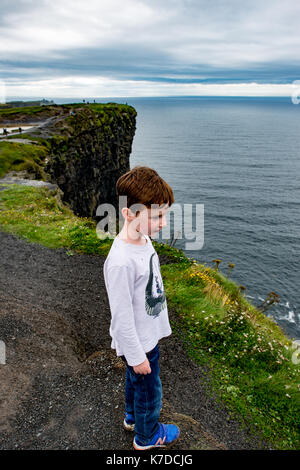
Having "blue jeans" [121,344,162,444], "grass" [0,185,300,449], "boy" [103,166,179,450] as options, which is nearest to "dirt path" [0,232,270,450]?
"grass" [0,185,300,449]

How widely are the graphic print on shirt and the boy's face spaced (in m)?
0.40

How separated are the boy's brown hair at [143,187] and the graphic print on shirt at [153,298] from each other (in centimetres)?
76

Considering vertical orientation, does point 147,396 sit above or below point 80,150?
below

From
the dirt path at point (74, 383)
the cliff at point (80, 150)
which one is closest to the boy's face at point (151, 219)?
the dirt path at point (74, 383)

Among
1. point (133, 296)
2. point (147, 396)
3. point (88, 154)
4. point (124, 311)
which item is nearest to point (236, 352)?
point (147, 396)

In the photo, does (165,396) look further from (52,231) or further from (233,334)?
(52,231)

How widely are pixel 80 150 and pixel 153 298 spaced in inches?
1776

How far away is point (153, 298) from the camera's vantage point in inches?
153

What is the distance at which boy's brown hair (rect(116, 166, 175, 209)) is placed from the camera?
3.43 m

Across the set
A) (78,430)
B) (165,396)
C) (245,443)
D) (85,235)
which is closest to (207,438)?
(245,443)

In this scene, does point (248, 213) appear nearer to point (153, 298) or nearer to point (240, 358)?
point (240, 358)

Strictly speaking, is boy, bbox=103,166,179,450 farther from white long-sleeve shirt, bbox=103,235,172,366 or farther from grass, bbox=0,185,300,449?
grass, bbox=0,185,300,449

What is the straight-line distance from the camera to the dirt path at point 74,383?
4.98m

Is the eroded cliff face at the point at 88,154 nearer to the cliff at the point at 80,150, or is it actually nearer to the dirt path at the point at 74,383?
the cliff at the point at 80,150
